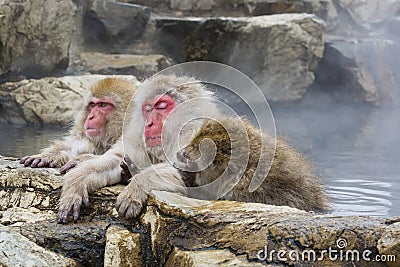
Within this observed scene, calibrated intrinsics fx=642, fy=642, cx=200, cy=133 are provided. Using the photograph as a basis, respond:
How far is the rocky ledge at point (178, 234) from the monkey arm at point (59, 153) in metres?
0.32

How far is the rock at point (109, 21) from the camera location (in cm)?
1188

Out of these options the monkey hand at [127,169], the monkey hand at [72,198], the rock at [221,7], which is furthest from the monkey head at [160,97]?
the rock at [221,7]

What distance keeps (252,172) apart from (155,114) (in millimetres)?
656

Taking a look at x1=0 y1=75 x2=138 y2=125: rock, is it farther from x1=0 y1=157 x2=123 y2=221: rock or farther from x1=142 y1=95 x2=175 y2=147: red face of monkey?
x1=0 y1=157 x2=123 y2=221: rock

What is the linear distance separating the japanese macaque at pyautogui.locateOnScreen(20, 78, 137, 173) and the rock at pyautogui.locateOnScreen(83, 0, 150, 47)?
8.22m

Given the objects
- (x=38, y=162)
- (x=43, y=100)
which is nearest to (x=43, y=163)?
(x=38, y=162)

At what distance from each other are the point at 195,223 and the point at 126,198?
41 cm

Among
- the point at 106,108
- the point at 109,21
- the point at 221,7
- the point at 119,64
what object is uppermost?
the point at 106,108

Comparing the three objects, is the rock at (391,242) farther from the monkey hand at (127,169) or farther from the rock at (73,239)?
the monkey hand at (127,169)

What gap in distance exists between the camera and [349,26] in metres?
15.2

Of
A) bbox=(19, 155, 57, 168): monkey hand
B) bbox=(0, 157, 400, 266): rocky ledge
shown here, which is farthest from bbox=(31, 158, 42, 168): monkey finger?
bbox=(0, 157, 400, 266): rocky ledge

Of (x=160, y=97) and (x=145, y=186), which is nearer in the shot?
(x=145, y=186)

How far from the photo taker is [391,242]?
200cm

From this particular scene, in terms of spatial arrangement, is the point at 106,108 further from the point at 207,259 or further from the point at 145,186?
the point at 207,259
